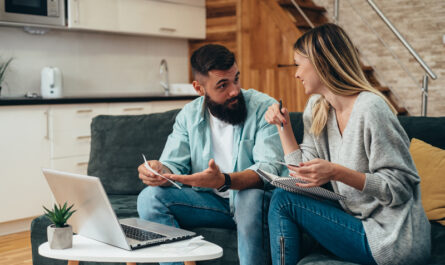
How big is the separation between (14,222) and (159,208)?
224cm

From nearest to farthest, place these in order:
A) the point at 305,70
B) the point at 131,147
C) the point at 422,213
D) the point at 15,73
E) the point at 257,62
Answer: the point at 422,213 < the point at 305,70 < the point at 131,147 < the point at 15,73 < the point at 257,62

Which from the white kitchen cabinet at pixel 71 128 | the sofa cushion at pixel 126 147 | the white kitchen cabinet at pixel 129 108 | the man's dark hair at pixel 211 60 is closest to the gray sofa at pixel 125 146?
the sofa cushion at pixel 126 147

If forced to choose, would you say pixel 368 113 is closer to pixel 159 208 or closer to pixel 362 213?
pixel 362 213

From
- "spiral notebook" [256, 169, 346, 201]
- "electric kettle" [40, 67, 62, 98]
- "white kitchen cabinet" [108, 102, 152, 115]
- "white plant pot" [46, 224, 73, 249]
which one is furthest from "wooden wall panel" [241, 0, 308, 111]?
"white plant pot" [46, 224, 73, 249]

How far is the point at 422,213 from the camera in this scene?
1815mm

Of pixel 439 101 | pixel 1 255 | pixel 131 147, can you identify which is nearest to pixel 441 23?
pixel 439 101

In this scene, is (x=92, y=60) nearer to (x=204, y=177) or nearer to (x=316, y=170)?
(x=204, y=177)

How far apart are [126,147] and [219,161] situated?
2.16 ft

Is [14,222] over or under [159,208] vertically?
under

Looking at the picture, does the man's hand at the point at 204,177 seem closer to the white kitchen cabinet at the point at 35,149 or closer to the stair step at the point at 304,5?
the white kitchen cabinet at the point at 35,149

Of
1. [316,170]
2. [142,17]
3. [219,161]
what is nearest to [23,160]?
[142,17]

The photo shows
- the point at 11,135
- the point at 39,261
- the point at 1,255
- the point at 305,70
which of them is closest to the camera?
the point at 305,70

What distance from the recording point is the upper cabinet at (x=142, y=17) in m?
4.61

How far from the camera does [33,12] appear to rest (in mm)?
4277
